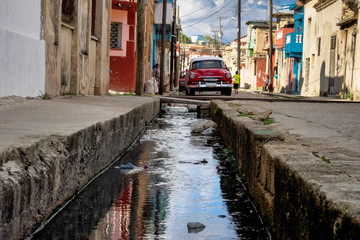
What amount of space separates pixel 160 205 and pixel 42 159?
1.10 meters

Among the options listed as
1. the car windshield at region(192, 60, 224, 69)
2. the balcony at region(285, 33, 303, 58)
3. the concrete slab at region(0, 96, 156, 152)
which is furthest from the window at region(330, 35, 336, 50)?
the concrete slab at region(0, 96, 156, 152)

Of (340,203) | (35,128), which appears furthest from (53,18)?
(340,203)

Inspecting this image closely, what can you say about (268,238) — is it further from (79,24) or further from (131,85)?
(131,85)

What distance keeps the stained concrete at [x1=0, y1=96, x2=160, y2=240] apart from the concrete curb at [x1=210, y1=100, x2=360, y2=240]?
1335mm

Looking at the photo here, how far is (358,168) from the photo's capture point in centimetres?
289

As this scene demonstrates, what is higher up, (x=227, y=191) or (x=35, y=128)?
(x=35, y=128)

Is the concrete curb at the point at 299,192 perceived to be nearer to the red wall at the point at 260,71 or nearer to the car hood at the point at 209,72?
the car hood at the point at 209,72

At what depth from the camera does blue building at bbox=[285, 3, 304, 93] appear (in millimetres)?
40000

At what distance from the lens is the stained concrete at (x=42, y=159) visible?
9.43ft

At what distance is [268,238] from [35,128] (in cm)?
185

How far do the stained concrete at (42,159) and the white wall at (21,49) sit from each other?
102 centimetres

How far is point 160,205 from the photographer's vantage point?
4.25 meters

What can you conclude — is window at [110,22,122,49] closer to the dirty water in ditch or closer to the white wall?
the white wall

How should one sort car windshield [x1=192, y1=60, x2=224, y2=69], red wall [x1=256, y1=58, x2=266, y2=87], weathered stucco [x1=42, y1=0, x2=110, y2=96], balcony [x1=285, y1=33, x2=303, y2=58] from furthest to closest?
1. red wall [x1=256, y1=58, x2=266, y2=87]
2. balcony [x1=285, y1=33, x2=303, y2=58]
3. car windshield [x1=192, y1=60, x2=224, y2=69]
4. weathered stucco [x1=42, y1=0, x2=110, y2=96]
